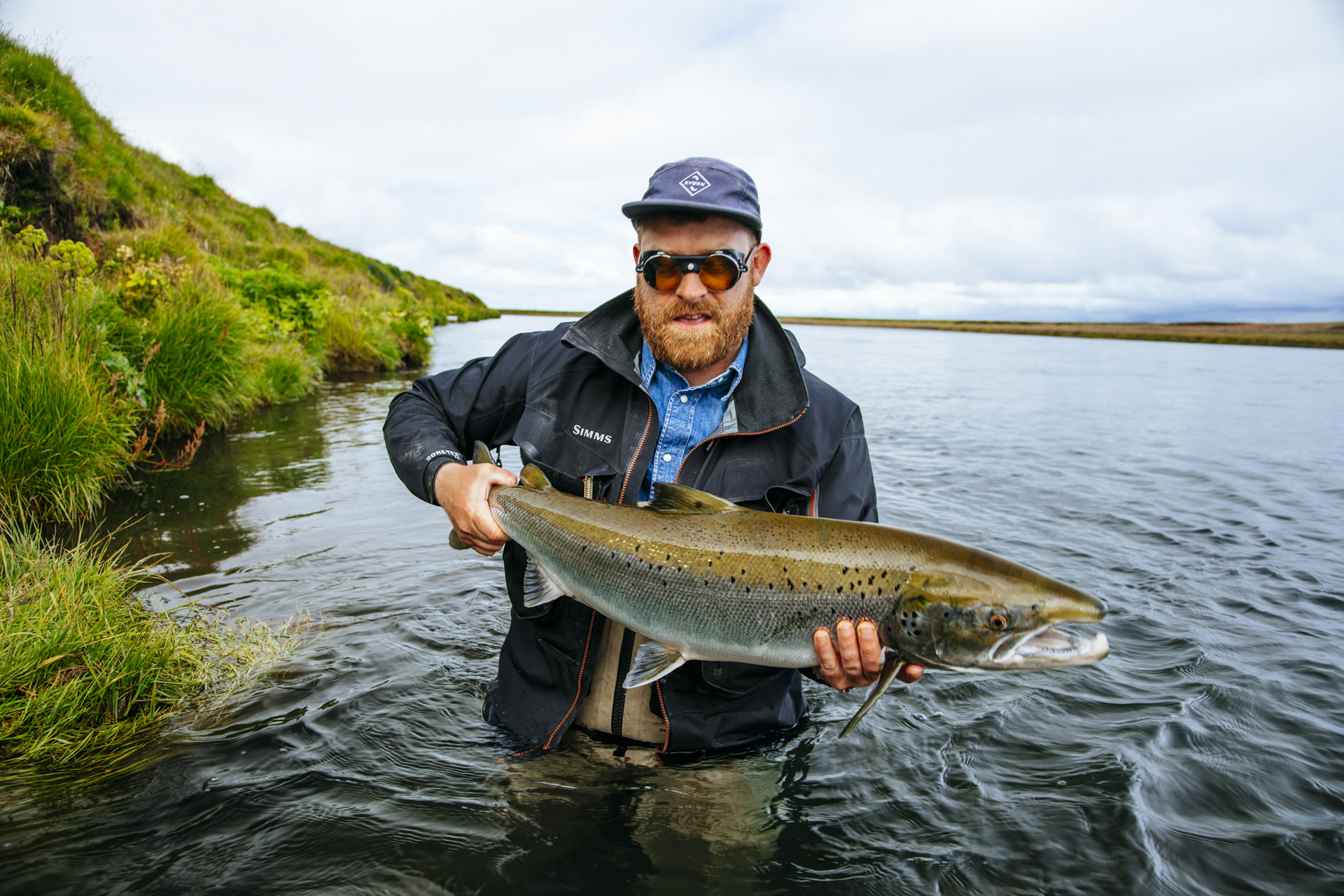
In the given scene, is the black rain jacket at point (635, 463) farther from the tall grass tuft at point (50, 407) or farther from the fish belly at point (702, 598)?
the tall grass tuft at point (50, 407)

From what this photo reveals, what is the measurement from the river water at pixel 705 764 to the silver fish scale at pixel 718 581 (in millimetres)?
995

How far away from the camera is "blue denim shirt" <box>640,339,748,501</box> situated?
10.9ft

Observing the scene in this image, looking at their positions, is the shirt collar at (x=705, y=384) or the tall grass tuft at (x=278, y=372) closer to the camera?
the shirt collar at (x=705, y=384)

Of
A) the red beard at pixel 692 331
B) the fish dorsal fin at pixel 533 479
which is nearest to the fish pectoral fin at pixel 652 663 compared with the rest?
the fish dorsal fin at pixel 533 479

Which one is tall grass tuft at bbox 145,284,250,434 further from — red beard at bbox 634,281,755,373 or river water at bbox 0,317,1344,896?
red beard at bbox 634,281,755,373

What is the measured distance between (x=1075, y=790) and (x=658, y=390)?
10.6 feet

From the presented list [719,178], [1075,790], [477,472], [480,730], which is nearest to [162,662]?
[480,730]

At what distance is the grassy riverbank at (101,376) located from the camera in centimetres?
354

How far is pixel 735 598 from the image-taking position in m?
2.80

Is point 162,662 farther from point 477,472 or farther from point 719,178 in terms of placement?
point 719,178

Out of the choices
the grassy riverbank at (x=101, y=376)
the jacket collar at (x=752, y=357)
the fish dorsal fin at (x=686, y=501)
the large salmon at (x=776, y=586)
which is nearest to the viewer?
the large salmon at (x=776, y=586)

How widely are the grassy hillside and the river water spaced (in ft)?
2.67

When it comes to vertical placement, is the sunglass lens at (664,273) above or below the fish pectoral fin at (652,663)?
above

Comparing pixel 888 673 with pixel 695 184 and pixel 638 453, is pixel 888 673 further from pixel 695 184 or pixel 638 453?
pixel 695 184
